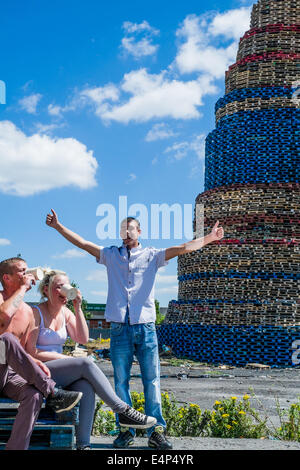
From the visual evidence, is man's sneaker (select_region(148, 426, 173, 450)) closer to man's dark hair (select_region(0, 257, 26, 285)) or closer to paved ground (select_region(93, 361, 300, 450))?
paved ground (select_region(93, 361, 300, 450))

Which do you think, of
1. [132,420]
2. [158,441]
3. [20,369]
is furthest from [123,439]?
[20,369]

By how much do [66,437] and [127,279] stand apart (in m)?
1.41

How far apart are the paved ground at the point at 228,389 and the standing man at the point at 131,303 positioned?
498mm

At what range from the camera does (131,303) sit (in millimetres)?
4402

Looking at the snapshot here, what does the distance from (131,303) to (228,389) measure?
6.54 meters

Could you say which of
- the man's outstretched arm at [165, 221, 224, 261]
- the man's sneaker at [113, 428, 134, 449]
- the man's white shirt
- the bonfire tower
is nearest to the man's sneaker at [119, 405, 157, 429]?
the man's sneaker at [113, 428, 134, 449]


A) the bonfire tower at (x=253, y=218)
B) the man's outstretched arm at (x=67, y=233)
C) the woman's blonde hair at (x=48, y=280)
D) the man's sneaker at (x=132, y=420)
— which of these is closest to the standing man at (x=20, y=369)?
the woman's blonde hair at (x=48, y=280)

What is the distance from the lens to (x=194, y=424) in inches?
206

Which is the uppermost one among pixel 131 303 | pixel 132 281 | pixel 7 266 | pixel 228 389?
pixel 7 266

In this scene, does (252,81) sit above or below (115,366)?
above

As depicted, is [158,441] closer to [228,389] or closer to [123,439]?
[123,439]

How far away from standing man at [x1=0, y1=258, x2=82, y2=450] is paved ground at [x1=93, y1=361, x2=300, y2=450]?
987 mm
